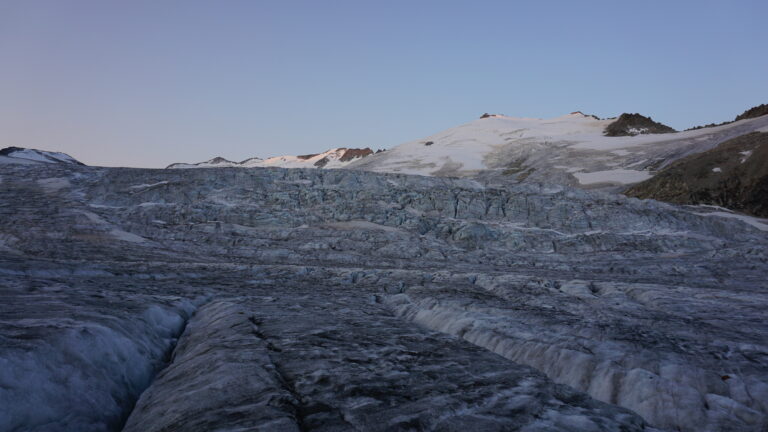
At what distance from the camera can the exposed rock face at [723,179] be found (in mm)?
42812

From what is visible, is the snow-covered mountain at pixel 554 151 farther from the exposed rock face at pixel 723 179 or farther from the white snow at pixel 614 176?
the exposed rock face at pixel 723 179

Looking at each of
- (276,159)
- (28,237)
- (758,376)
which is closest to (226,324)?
(758,376)

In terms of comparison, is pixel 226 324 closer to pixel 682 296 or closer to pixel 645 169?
pixel 682 296

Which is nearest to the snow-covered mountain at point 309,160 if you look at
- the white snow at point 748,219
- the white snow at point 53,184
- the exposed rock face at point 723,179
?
the exposed rock face at point 723,179

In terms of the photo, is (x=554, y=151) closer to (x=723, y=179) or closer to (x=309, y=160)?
(x=723, y=179)

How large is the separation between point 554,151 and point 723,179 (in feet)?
89.7

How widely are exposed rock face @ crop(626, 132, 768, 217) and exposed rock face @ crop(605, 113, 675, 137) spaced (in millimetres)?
32032

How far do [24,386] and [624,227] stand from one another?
3633 centimetres

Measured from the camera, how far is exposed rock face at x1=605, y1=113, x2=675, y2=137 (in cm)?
8444

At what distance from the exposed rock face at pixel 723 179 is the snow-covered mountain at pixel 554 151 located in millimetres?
4041

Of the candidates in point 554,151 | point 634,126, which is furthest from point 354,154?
point 634,126

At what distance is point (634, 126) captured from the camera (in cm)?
8631

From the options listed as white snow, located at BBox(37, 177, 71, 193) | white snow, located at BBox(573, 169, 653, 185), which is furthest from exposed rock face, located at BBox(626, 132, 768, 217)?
white snow, located at BBox(37, 177, 71, 193)

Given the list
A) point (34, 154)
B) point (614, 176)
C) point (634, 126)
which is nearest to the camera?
point (614, 176)
